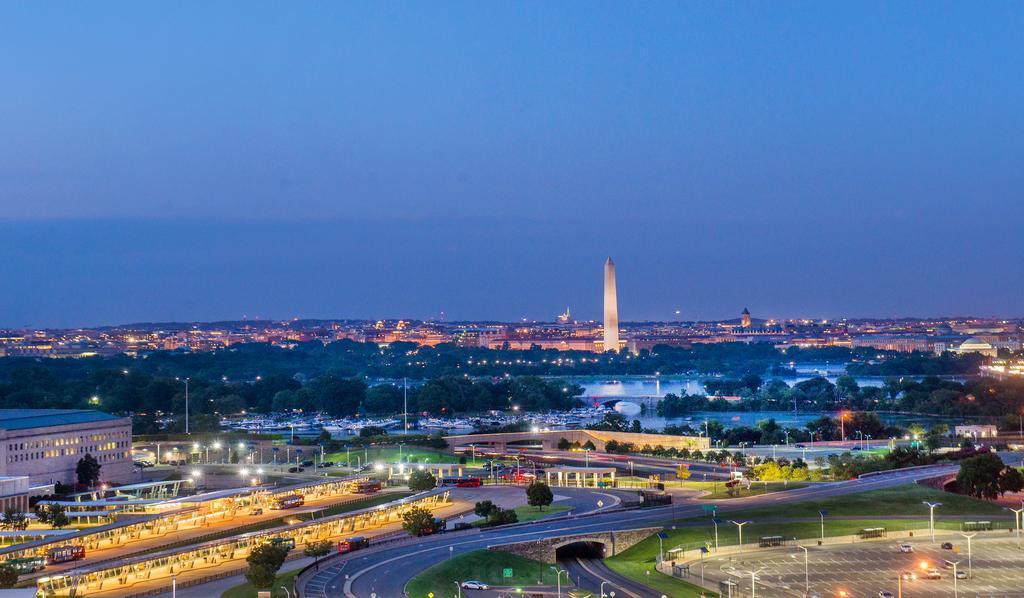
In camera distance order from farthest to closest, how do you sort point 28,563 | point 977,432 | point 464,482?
point 977,432
point 464,482
point 28,563

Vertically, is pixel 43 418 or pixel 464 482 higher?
pixel 43 418

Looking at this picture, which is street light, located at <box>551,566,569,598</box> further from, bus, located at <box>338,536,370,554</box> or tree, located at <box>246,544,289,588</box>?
tree, located at <box>246,544,289,588</box>

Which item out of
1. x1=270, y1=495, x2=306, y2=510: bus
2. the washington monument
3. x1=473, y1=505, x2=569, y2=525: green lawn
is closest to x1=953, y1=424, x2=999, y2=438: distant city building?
x1=473, y1=505, x2=569, y2=525: green lawn

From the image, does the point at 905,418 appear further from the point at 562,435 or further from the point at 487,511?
the point at 487,511

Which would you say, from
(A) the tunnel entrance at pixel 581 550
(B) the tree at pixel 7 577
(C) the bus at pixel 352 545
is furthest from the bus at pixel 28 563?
(A) the tunnel entrance at pixel 581 550

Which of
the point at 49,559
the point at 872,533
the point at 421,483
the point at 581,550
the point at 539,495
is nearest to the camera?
the point at 49,559

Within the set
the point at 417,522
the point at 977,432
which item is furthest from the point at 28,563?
the point at 977,432

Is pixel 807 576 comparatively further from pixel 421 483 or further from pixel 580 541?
pixel 421 483
